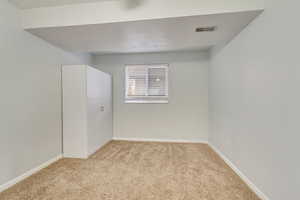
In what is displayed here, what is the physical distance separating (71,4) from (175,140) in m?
3.45

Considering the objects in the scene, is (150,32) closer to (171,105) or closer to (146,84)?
(146,84)

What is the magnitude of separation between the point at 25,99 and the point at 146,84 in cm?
257

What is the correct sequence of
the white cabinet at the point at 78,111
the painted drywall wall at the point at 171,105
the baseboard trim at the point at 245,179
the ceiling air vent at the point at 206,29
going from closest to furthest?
the baseboard trim at the point at 245,179 < the ceiling air vent at the point at 206,29 < the white cabinet at the point at 78,111 < the painted drywall wall at the point at 171,105

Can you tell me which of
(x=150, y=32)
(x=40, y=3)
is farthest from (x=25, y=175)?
(x=150, y=32)

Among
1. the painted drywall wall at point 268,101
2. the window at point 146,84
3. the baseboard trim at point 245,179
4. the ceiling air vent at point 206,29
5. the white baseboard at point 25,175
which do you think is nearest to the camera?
the painted drywall wall at point 268,101

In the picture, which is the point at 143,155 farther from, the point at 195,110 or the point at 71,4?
the point at 71,4

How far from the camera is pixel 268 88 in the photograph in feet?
5.15

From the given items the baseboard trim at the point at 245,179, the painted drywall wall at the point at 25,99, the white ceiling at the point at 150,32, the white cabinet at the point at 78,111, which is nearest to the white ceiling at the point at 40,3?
the painted drywall wall at the point at 25,99

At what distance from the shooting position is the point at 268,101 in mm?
1568

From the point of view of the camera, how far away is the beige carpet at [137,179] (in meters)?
1.74

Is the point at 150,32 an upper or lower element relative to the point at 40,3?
lower

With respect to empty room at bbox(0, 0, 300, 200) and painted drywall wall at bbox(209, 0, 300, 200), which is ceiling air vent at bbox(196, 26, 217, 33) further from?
painted drywall wall at bbox(209, 0, 300, 200)

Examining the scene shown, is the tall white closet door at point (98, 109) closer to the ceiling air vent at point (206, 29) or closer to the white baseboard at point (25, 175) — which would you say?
the white baseboard at point (25, 175)

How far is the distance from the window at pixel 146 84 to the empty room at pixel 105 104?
82 centimetres
